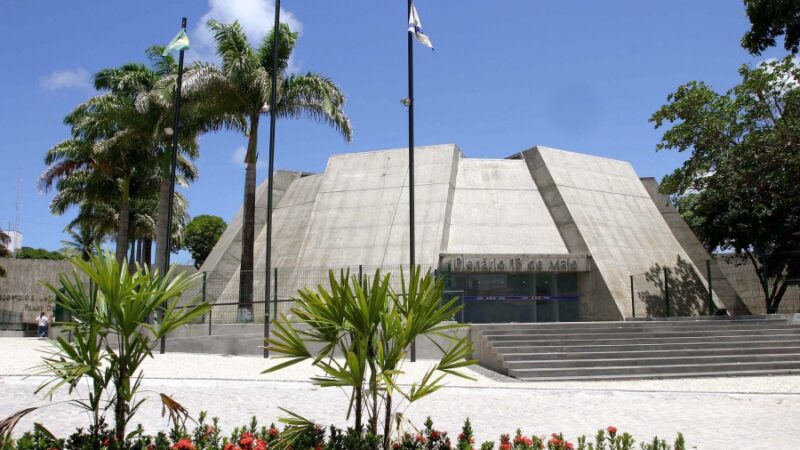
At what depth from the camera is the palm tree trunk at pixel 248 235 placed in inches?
841

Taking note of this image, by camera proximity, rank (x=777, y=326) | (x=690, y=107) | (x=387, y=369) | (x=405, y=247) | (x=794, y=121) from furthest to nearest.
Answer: (x=405, y=247), (x=690, y=107), (x=794, y=121), (x=777, y=326), (x=387, y=369)

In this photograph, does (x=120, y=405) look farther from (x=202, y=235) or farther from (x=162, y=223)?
(x=202, y=235)

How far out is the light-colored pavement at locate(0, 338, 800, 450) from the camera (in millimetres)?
8609

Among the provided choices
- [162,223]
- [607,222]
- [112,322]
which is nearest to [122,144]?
[162,223]

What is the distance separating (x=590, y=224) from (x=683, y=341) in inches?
331

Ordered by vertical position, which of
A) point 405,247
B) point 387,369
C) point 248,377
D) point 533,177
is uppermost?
point 533,177

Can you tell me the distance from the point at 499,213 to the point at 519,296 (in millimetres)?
3909

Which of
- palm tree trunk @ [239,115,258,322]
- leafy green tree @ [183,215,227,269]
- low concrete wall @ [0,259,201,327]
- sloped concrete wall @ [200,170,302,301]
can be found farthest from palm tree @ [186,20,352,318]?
leafy green tree @ [183,215,227,269]

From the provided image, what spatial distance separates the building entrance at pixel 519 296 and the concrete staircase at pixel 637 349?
507 cm

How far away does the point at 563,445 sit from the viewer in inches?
217

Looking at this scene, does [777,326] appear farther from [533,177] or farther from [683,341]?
[533,177]

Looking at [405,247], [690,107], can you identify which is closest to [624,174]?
[690,107]

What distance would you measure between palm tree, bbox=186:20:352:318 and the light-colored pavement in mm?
8528

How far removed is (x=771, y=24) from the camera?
56.8 feet
